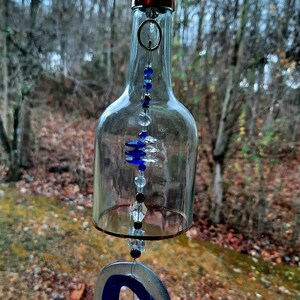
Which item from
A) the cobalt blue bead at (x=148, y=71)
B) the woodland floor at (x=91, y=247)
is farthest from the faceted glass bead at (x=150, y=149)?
the woodland floor at (x=91, y=247)

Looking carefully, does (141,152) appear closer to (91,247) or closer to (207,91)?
(91,247)

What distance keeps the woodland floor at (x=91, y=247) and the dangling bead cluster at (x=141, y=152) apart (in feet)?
1.63

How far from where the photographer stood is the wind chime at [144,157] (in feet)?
1.73

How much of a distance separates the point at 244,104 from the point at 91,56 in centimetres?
66

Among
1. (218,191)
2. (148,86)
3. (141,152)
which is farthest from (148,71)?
(218,191)

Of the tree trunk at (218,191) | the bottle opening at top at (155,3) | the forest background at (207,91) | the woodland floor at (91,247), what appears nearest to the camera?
the bottle opening at top at (155,3)

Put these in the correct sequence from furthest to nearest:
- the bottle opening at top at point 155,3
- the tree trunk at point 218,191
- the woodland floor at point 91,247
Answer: the tree trunk at point 218,191 < the woodland floor at point 91,247 < the bottle opening at top at point 155,3

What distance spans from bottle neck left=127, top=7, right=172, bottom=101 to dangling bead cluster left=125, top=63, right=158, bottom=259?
0.02m

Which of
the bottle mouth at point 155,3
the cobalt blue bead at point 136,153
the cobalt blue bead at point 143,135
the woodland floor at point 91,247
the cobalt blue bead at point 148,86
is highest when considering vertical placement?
the bottle mouth at point 155,3

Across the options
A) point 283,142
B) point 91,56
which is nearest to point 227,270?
point 283,142

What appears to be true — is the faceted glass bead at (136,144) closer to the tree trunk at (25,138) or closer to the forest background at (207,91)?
the forest background at (207,91)

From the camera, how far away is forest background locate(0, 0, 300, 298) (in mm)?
1208

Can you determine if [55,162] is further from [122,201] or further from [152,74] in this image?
[152,74]

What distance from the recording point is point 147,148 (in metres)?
0.54
